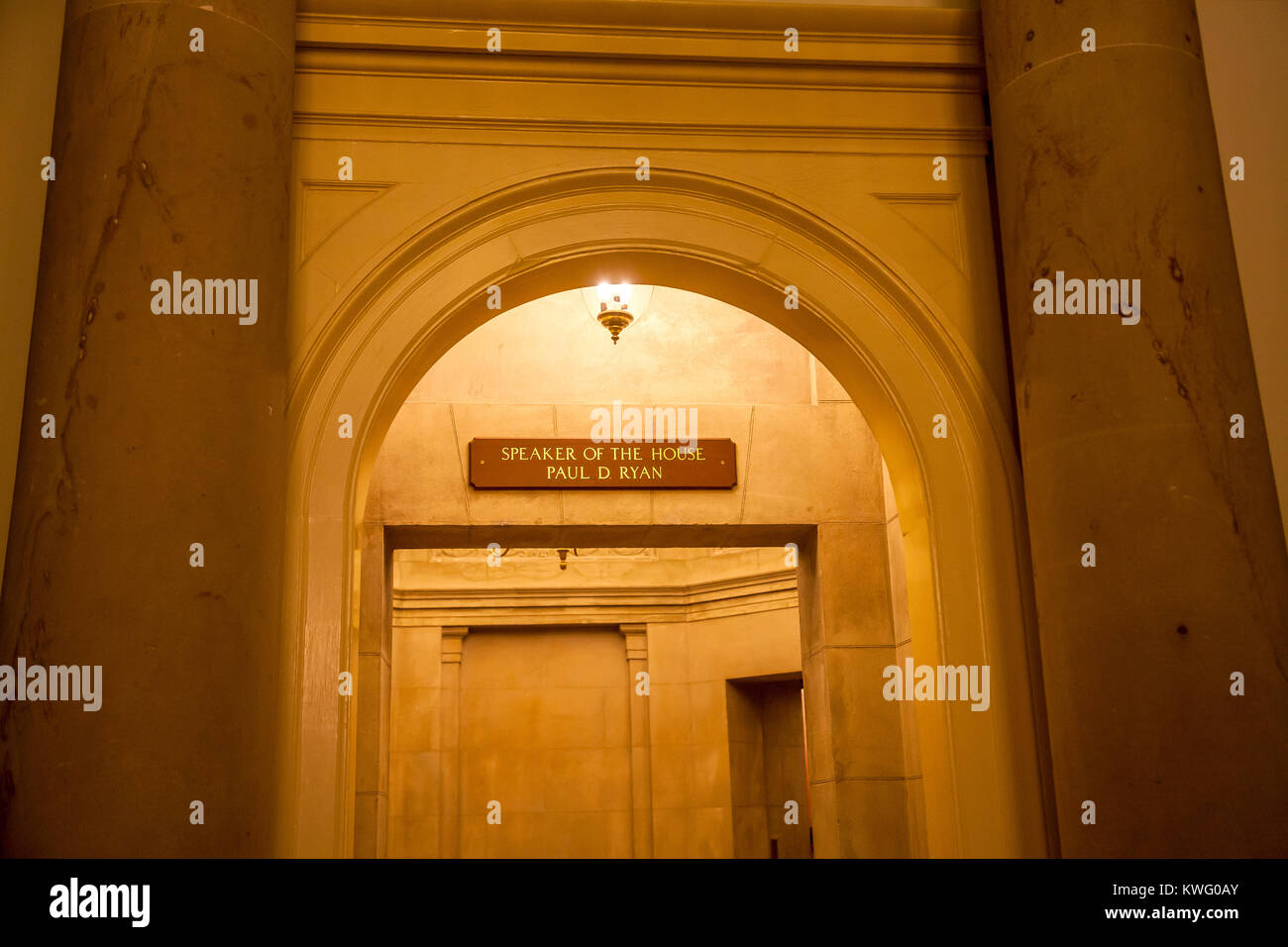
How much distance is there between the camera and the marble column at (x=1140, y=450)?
449 cm

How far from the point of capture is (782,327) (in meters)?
5.98

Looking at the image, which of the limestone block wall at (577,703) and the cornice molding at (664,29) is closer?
the cornice molding at (664,29)

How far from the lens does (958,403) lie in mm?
5559

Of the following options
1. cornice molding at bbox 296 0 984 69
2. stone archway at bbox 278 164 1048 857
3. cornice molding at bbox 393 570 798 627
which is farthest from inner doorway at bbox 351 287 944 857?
cornice molding at bbox 296 0 984 69

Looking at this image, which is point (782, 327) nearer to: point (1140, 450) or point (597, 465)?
point (1140, 450)

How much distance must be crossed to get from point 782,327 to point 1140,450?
1818 millimetres

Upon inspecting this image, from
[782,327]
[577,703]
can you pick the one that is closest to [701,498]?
[782,327]

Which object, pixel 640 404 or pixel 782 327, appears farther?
pixel 640 404

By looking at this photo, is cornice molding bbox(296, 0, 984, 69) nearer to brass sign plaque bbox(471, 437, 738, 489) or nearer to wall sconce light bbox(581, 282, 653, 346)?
wall sconce light bbox(581, 282, 653, 346)

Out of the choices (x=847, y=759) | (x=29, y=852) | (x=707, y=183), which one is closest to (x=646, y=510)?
(x=847, y=759)

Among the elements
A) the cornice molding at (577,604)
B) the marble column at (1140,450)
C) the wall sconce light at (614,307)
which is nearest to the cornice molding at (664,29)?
the marble column at (1140,450)

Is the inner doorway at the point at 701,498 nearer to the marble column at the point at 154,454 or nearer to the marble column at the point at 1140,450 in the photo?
the marble column at the point at 1140,450

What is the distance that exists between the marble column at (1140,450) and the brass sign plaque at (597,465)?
3887 mm

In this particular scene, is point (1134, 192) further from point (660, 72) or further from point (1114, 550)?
point (660, 72)
